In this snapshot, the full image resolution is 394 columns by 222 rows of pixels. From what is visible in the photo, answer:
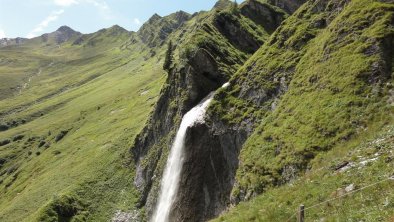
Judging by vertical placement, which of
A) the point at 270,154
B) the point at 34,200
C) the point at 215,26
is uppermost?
the point at 215,26

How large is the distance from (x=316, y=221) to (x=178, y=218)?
3338cm

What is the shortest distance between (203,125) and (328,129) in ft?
76.1

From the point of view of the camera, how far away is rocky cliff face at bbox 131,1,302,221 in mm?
54066

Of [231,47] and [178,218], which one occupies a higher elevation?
[231,47]

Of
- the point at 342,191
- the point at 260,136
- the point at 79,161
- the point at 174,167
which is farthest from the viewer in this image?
the point at 79,161

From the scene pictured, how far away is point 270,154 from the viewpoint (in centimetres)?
4500

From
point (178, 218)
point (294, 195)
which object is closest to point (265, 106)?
point (178, 218)

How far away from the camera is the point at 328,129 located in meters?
39.2

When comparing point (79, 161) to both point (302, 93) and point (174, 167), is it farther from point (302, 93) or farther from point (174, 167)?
point (302, 93)

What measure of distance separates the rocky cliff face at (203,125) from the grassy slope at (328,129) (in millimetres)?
6033

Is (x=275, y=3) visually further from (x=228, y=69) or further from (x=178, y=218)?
(x=178, y=218)

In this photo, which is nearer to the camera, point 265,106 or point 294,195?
point 294,195

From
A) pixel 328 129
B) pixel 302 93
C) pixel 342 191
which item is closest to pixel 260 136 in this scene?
pixel 302 93

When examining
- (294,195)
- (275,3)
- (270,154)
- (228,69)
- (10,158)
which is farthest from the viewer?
(10,158)
